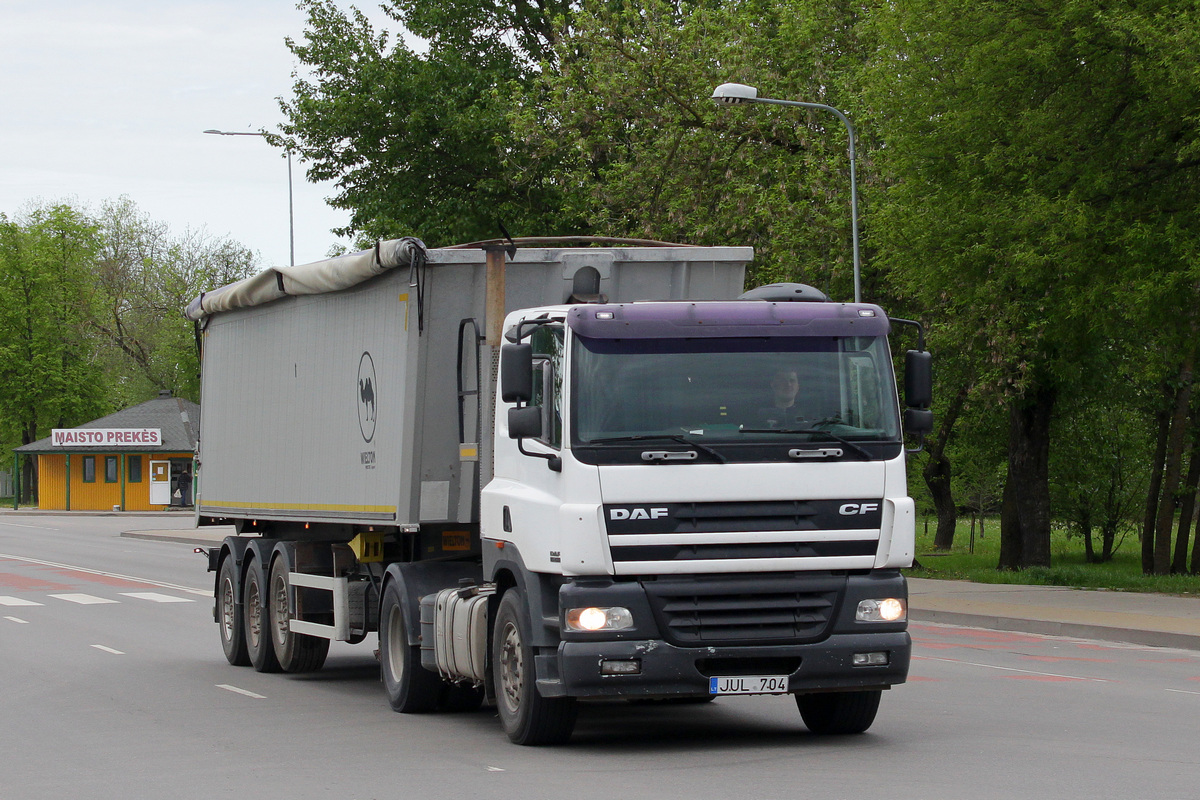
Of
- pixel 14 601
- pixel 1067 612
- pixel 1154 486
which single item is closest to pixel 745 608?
pixel 1067 612

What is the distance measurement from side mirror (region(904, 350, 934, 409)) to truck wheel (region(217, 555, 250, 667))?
26.1ft

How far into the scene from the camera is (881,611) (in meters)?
9.48

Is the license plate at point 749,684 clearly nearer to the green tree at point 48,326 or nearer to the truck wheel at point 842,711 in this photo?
the truck wheel at point 842,711

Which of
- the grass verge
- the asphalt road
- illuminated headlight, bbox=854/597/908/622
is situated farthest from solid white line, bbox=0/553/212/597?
illuminated headlight, bbox=854/597/908/622

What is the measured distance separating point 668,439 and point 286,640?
641 centimetres

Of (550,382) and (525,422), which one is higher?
(550,382)

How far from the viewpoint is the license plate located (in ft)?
30.3

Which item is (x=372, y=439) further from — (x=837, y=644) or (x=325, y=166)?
(x=325, y=166)

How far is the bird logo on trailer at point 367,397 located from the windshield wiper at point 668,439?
352cm

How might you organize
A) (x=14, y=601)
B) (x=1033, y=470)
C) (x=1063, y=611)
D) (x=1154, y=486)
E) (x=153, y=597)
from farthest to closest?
(x=1154, y=486), (x=1033, y=470), (x=153, y=597), (x=14, y=601), (x=1063, y=611)

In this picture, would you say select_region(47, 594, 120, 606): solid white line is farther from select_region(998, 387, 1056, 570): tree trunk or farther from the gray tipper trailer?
select_region(998, 387, 1056, 570): tree trunk

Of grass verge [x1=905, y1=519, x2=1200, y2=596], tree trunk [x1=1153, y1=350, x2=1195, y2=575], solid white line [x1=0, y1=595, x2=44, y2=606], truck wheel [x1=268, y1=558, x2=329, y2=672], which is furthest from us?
tree trunk [x1=1153, y1=350, x2=1195, y2=575]

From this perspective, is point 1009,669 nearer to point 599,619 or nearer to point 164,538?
point 599,619

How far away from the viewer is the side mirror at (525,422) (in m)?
9.52
